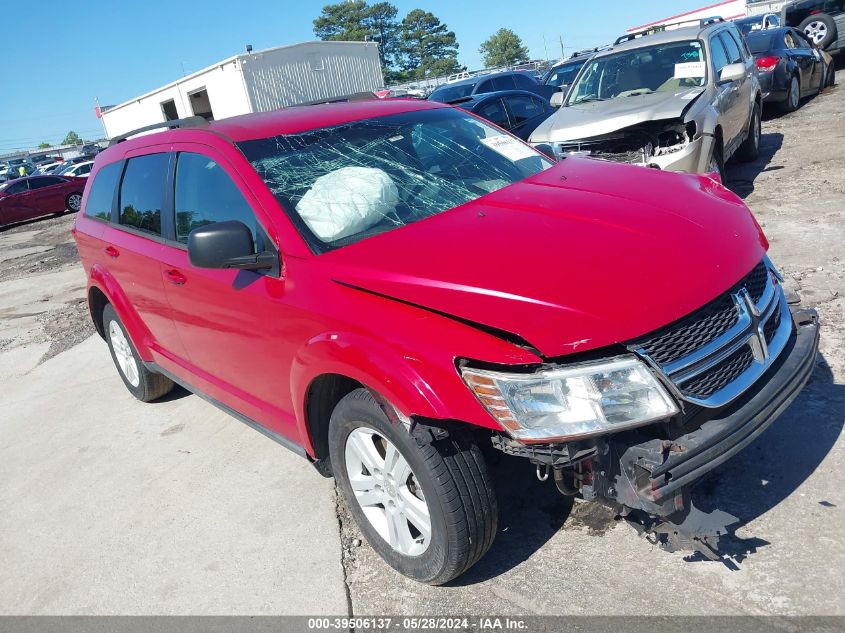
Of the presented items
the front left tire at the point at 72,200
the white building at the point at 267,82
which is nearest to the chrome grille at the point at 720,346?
the white building at the point at 267,82

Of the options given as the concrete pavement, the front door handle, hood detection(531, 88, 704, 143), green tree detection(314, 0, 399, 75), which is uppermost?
green tree detection(314, 0, 399, 75)

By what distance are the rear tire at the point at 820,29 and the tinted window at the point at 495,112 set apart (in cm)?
1032

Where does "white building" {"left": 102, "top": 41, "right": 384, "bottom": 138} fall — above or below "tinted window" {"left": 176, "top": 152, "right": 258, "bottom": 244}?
above

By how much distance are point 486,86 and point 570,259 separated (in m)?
13.4

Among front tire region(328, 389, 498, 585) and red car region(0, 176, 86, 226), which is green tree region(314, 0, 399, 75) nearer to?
red car region(0, 176, 86, 226)

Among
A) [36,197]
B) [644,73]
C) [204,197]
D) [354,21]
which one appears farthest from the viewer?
[354,21]

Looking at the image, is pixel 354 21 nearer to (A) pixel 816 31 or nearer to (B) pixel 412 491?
(A) pixel 816 31

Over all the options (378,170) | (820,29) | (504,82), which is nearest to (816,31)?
(820,29)

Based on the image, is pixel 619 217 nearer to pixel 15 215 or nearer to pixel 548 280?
pixel 548 280

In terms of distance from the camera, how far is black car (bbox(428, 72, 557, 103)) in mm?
14306

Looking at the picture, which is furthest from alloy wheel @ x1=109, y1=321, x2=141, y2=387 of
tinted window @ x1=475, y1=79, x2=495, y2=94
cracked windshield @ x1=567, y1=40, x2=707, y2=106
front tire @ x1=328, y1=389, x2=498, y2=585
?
tinted window @ x1=475, y1=79, x2=495, y2=94

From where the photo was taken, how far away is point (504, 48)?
101 meters

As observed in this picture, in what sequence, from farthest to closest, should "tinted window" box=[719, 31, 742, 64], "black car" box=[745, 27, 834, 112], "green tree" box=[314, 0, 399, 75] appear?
"green tree" box=[314, 0, 399, 75] < "black car" box=[745, 27, 834, 112] < "tinted window" box=[719, 31, 742, 64]

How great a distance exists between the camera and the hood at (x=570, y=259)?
2.26 metres
